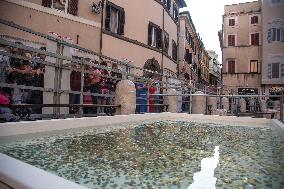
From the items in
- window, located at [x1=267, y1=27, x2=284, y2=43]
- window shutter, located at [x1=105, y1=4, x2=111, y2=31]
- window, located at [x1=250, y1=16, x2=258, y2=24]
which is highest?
window, located at [x1=250, y1=16, x2=258, y2=24]

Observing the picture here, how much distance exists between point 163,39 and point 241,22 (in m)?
15.5

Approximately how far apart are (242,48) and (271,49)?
10.3 feet

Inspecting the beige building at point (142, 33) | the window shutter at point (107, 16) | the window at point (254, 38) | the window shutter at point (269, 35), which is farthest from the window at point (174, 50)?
the window at point (254, 38)

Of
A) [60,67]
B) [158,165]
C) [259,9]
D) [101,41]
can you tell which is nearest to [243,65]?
[259,9]

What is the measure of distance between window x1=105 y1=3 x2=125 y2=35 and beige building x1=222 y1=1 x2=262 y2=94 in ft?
56.2

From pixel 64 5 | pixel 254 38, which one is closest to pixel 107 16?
pixel 64 5

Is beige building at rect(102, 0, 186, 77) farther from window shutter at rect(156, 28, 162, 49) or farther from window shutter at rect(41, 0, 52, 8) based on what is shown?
window shutter at rect(41, 0, 52, 8)

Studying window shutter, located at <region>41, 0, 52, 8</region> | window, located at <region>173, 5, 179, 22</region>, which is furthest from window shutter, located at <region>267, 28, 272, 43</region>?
window shutter, located at <region>41, 0, 52, 8</region>

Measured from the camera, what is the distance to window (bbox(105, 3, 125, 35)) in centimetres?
1247

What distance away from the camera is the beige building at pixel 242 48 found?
27.6 m

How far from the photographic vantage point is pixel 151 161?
2.34m

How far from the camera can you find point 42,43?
30.3 ft

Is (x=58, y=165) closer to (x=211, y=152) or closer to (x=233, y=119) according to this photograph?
(x=211, y=152)

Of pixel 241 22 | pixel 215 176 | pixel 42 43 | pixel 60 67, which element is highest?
pixel 241 22
